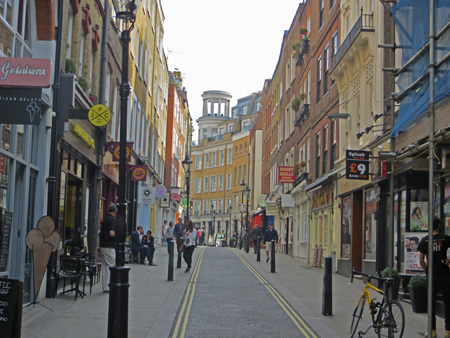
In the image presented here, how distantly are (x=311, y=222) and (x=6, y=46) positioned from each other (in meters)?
20.6

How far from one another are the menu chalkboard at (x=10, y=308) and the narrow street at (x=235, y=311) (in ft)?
10.7

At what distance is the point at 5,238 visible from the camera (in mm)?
10500

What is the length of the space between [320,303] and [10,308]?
8152 millimetres

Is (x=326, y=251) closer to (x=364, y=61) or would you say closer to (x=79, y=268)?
(x=364, y=61)

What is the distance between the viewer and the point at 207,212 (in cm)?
8619

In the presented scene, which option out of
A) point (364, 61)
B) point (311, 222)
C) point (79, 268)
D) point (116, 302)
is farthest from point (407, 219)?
point (311, 222)

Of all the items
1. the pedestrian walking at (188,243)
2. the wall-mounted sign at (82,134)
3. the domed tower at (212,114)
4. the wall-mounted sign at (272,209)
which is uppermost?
the domed tower at (212,114)

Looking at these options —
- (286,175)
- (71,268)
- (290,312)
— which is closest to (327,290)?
(290,312)

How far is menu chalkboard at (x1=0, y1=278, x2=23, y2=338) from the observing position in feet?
21.1

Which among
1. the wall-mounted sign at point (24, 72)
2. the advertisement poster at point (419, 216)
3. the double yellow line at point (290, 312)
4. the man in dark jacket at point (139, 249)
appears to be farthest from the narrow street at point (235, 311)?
the man in dark jacket at point (139, 249)

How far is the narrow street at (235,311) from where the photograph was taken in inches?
385

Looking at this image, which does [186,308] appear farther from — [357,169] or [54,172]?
[357,169]

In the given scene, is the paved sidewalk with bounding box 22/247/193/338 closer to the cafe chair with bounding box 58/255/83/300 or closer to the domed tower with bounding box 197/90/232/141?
the cafe chair with bounding box 58/255/83/300

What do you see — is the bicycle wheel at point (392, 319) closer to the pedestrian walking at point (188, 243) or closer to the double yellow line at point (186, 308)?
the double yellow line at point (186, 308)
